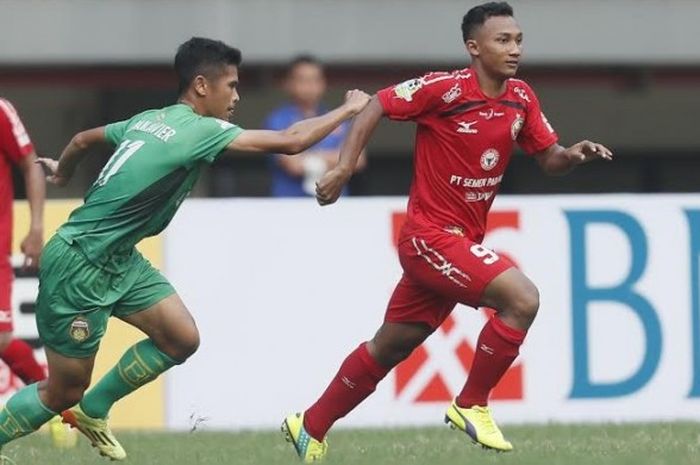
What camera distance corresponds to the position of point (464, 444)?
10.5m

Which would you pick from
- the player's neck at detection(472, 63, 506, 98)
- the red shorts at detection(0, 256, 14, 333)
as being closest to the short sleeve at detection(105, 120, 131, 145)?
the player's neck at detection(472, 63, 506, 98)

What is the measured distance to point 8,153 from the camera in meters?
11.0

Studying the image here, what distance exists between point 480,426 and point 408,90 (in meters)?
1.56

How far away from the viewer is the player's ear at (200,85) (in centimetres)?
923

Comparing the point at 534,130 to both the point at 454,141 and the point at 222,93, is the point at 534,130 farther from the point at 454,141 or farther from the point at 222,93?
the point at 222,93

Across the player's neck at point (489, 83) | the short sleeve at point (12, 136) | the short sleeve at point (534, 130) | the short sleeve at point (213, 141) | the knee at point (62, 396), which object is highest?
the player's neck at point (489, 83)

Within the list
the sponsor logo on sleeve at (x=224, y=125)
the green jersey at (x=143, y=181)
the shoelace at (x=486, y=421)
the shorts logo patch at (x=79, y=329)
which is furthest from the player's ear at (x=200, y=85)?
the shoelace at (x=486, y=421)

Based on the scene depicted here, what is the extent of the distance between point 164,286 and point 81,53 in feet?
25.5

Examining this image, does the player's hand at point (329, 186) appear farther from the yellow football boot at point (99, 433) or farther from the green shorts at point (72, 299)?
the yellow football boot at point (99, 433)

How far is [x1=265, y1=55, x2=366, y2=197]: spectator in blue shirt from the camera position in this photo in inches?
532

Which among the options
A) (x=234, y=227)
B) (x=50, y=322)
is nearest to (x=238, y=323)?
(x=234, y=227)

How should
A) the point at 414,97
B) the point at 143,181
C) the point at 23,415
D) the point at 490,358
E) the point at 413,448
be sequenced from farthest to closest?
the point at 413,448 → the point at 414,97 → the point at 490,358 → the point at 23,415 → the point at 143,181

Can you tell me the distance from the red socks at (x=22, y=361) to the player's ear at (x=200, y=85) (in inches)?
104

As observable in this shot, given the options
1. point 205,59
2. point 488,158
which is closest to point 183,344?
point 205,59
